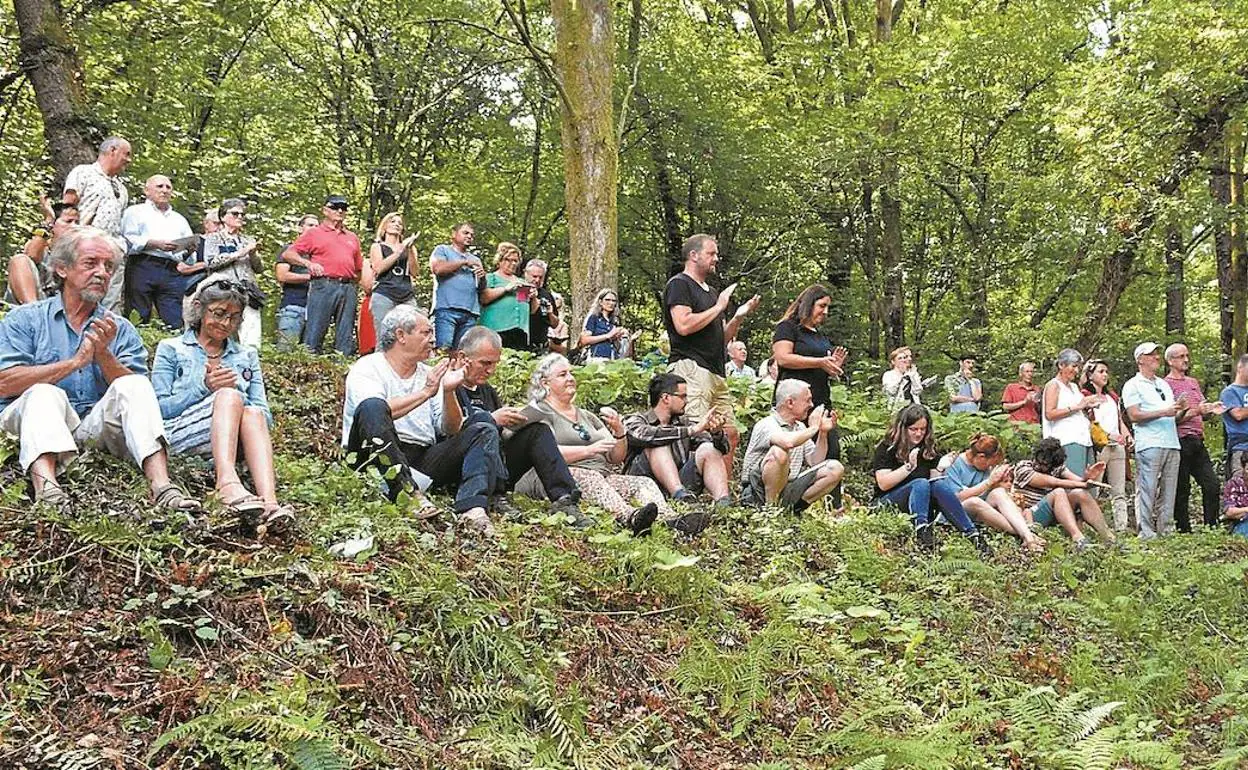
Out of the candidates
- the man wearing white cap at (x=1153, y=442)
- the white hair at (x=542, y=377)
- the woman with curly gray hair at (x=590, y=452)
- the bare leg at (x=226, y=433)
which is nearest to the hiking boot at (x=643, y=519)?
the woman with curly gray hair at (x=590, y=452)

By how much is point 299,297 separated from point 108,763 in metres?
7.64

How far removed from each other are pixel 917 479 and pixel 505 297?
4.47 meters

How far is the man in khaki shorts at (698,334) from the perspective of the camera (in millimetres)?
8109

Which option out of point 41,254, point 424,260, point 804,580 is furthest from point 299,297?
point 424,260

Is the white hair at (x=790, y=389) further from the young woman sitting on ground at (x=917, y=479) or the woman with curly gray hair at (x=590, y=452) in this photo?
the woman with curly gray hair at (x=590, y=452)

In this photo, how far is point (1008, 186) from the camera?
17578 millimetres

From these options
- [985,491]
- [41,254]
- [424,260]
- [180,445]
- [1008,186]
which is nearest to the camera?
[180,445]

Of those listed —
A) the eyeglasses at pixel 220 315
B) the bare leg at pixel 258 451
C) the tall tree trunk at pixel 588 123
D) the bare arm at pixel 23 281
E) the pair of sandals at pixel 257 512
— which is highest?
the tall tree trunk at pixel 588 123

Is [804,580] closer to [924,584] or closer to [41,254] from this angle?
[924,584]

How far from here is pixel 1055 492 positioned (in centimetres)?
949

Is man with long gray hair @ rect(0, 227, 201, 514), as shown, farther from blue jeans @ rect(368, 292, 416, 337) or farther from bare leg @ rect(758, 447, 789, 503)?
blue jeans @ rect(368, 292, 416, 337)

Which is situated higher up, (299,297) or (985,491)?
(299,297)

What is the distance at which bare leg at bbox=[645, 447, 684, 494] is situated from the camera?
7816 mm

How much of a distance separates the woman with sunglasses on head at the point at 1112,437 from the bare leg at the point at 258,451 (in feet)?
27.5
